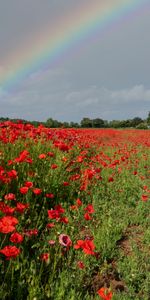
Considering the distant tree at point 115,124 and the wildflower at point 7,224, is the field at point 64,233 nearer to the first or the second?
the wildflower at point 7,224

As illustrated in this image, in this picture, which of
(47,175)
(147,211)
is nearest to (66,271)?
(47,175)

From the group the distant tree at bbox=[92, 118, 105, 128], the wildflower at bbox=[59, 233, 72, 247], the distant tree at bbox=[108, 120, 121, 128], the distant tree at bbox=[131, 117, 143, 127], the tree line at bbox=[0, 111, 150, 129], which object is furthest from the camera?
the distant tree at bbox=[131, 117, 143, 127]

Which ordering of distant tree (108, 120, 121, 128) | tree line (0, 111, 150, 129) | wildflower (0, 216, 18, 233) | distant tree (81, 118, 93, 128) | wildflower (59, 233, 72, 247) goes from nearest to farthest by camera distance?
wildflower (0, 216, 18, 233)
wildflower (59, 233, 72, 247)
tree line (0, 111, 150, 129)
distant tree (81, 118, 93, 128)
distant tree (108, 120, 121, 128)

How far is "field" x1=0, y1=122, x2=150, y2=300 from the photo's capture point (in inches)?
125

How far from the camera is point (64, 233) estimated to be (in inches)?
168

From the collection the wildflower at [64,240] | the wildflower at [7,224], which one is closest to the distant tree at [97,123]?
the wildflower at [64,240]

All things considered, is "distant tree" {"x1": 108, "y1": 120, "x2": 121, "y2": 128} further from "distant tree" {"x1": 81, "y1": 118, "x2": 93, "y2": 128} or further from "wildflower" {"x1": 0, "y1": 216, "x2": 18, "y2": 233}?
"wildflower" {"x1": 0, "y1": 216, "x2": 18, "y2": 233}

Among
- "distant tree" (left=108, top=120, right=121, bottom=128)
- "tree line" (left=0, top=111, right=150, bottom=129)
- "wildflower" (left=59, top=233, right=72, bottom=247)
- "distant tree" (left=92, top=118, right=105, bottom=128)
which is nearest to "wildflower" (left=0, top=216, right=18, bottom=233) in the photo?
"wildflower" (left=59, top=233, right=72, bottom=247)

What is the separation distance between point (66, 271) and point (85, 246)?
0.71 m

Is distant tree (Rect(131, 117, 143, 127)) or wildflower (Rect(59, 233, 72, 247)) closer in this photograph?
wildflower (Rect(59, 233, 72, 247))

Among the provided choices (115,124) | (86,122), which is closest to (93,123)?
(86,122)

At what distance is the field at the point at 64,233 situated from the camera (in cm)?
316

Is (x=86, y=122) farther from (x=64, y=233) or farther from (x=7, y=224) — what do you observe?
(x=7, y=224)

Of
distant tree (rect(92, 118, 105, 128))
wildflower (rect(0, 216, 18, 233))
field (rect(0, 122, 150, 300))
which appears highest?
distant tree (rect(92, 118, 105, 128))
